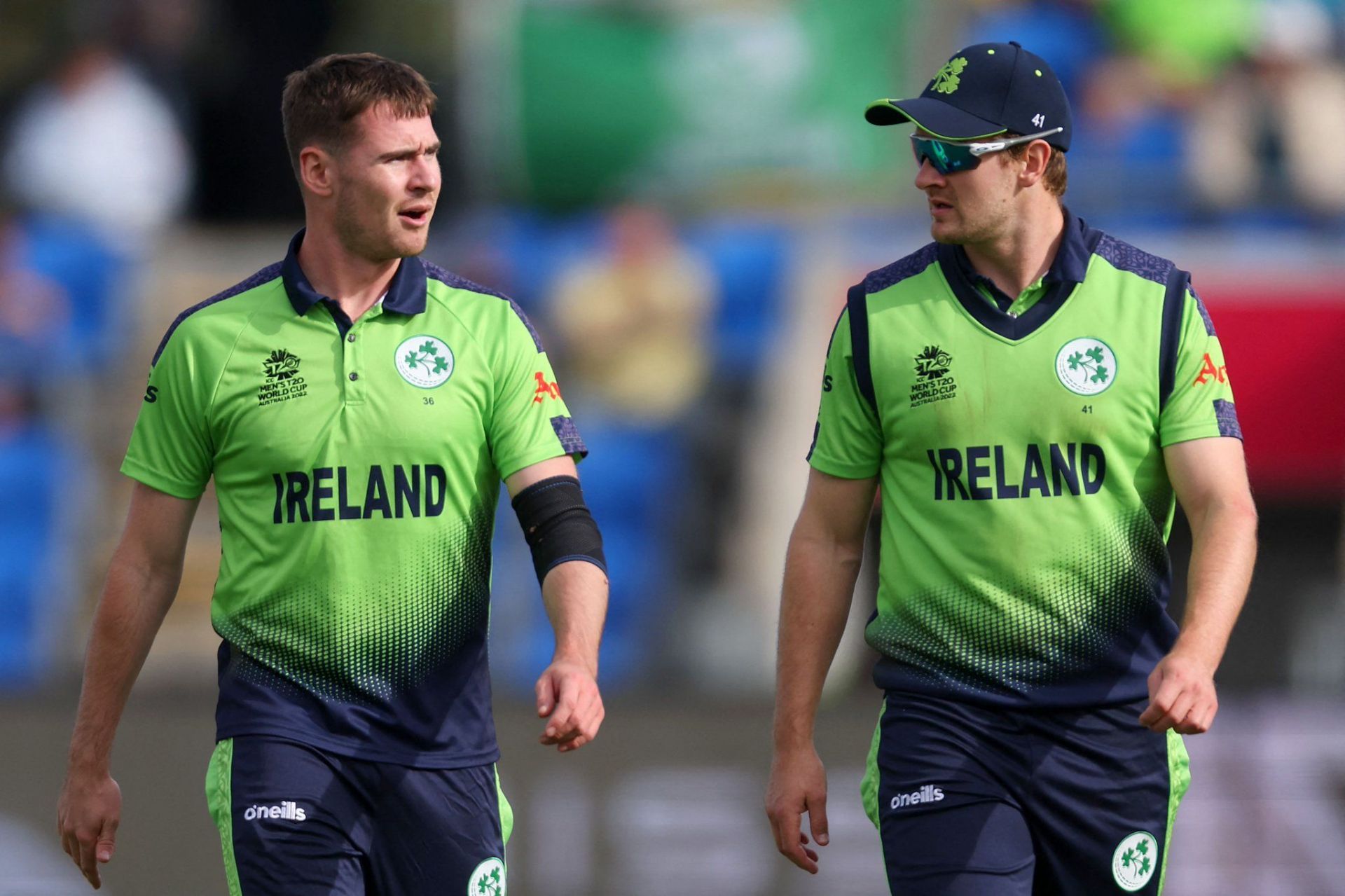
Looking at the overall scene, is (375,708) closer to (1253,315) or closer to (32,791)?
(32,791)

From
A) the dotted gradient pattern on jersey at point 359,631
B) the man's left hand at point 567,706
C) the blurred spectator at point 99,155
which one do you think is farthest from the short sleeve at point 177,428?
the blurred spectator at point 99,155

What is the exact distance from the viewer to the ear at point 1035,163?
14.5 feet

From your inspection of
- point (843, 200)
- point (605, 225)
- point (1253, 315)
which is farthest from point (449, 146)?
point (1253, 315)

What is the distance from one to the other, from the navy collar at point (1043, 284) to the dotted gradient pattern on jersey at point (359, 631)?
119 cm

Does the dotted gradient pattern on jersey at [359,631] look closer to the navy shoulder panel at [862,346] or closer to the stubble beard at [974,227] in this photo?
the navy shoulder panel at [862,346]

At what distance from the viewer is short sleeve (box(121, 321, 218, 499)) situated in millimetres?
4363

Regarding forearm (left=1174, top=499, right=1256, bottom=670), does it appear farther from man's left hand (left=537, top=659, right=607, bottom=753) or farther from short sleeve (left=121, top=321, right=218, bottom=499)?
short sleeve (left=121, top=321, right=218, bottom=499)

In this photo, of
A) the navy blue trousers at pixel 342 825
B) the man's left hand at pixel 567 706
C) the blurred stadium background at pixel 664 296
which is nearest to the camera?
the man's left hand at pixel 567 706

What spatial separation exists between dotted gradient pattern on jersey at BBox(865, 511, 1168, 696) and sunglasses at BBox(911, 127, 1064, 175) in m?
0.83

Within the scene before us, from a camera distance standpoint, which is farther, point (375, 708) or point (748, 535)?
point (748, 535)

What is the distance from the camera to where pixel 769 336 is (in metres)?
11.4

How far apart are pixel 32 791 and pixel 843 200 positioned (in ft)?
19.3

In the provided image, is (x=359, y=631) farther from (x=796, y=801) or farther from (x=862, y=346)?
(x=862, y=346)

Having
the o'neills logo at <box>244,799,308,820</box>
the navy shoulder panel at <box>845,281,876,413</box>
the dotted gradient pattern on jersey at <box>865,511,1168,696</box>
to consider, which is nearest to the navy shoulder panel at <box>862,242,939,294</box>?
the navy shoulder panel at <box>845,281,876,413</box>
